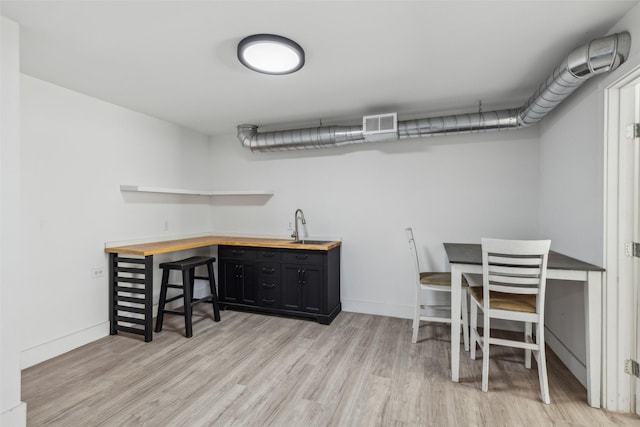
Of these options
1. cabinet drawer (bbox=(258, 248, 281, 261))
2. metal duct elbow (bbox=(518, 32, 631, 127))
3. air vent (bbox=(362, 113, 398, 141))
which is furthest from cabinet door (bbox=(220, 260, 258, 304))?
metal duct elbow (bbox=(518, 32, 631, 127))

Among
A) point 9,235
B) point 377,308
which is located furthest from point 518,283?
point 9,235

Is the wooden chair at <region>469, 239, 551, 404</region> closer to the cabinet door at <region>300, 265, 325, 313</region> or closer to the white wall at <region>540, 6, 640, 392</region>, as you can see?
the white wall at <region>540, 6, 640, 392</region>

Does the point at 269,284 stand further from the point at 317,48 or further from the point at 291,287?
the point at 317,48

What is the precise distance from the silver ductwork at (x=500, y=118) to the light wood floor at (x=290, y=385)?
2.14 m

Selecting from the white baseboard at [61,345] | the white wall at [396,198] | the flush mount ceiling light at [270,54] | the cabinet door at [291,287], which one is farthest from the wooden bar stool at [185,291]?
the flush mount ceiling light at [270,54]

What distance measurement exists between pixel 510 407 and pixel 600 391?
590 millimetres

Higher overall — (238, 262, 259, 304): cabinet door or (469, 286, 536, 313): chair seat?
(469, 286, 536, 313): chair seat

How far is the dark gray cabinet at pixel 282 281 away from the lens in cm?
339

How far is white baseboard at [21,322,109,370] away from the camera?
2.44m

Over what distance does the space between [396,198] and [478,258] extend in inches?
53.2

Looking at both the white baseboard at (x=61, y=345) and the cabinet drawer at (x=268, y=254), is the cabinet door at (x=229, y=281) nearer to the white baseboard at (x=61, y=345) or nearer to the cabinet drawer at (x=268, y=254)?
the cabinet drawer at (x=268, y=254)

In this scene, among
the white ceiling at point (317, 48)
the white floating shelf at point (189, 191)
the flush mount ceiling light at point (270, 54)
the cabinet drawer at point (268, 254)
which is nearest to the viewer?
the white ceiling at point (317, 48)

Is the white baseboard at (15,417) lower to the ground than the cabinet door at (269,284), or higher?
lower

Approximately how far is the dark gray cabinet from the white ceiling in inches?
67.9
